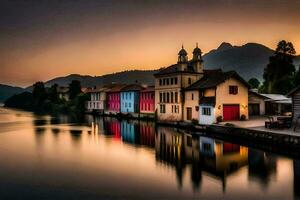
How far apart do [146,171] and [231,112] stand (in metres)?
27.2

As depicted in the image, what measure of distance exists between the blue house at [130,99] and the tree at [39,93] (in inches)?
2994

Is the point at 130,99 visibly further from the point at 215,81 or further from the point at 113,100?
the point at 215,81

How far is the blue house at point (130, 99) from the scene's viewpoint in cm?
8131

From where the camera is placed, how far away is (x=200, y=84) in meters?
51.9

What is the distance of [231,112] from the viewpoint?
4766cm

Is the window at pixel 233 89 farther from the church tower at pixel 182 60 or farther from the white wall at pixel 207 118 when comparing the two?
the church tower at pixel 182 60

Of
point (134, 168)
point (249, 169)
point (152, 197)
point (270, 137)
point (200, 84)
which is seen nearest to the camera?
point (152, 197)

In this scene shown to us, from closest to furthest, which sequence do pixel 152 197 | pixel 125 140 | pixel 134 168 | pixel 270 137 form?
1. pixel 152 197
2. pixel 134 168
3. pixel 270 137
4. pixel 125 140

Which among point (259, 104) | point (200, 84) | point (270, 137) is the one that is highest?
point (200, 84)

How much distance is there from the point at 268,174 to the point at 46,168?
56.5 feet

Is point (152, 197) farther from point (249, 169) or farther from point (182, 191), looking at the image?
point (249, 169)

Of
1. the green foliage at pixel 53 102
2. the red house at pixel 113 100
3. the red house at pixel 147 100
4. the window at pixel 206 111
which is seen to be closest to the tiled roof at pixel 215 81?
the window at pixel 206 111

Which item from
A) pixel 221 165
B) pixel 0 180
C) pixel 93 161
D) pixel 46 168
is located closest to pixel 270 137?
pixel 221 165

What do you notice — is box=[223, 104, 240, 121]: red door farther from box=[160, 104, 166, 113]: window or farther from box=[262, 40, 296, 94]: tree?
box=[262, 40, 296, 94]: tree
